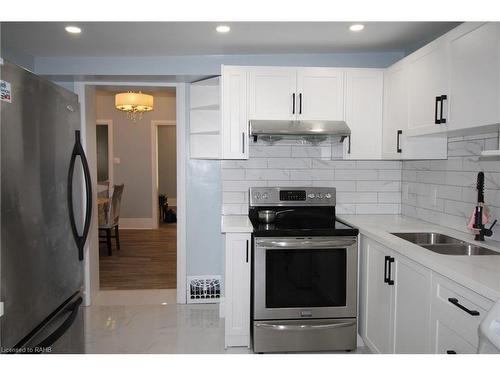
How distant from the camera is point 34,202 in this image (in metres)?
1.65

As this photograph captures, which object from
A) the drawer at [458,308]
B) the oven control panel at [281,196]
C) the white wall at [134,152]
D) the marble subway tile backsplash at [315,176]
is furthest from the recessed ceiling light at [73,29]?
the white wall at [134,152]

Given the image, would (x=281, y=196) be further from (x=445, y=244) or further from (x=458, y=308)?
(x=458, y=308)

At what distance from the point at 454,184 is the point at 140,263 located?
13.3 ft

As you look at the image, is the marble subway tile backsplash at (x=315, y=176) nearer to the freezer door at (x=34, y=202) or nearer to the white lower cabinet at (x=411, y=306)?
the white lower cabinet at (x=411, y=306)

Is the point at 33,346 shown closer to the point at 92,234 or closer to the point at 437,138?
the point at 92,234

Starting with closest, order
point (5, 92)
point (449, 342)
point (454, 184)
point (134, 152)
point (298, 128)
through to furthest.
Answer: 1. point (5, 92)
2. point (449, 342)
3. point (454, 184)
4. point (298, 128)
5. point (134, 152)

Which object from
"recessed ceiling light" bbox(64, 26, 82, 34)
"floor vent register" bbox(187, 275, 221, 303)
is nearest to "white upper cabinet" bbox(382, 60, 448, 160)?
"floor vent register" bbox(187, 275, 221, 303)

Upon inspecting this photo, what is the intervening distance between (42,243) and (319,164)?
235cm

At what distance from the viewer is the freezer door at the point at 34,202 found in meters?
1.46

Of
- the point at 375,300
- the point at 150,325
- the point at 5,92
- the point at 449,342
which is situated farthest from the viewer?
the point at 150,325

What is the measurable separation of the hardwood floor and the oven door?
192 centimetres

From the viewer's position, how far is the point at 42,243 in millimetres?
1726

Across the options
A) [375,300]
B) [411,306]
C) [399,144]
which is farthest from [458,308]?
[399,144]
